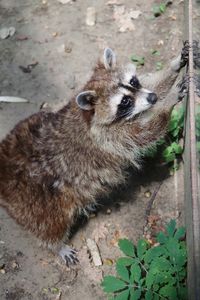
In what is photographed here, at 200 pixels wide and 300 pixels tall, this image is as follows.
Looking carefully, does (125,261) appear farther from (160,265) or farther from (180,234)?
(180,234)

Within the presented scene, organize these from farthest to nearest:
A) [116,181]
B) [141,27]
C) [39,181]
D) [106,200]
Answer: [141,27] < [106,200] < [116,181] < [39,181]

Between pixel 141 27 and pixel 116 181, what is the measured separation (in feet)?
5.86

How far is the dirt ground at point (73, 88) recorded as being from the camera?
357 cm

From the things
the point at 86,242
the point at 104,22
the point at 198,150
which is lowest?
the point at 86,242

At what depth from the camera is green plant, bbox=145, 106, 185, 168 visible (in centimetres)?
378

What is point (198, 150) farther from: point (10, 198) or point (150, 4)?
point (150, 4)

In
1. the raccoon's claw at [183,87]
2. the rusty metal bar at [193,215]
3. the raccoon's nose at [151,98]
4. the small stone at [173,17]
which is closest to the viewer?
the rusty metal bar at [193,215]

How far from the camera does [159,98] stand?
3709 mm

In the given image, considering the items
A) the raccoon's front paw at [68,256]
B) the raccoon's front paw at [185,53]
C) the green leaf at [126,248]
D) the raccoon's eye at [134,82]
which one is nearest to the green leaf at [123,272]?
the green leaf at [126,248]

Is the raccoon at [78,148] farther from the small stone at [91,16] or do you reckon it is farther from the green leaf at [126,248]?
the small stone at [91,16]

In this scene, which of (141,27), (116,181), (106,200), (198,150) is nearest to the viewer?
(198,150)

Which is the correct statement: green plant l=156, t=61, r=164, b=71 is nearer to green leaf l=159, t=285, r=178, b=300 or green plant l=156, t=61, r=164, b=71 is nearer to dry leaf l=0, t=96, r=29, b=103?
dry leaf l=0, t=96, r=29, b=103

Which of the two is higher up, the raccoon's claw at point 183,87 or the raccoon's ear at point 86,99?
the raccoon's claw at point 183,87

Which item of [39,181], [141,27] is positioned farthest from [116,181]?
[141,27]
